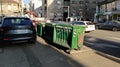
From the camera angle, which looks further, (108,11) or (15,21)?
(108,11)

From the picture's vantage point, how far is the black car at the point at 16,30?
977cm

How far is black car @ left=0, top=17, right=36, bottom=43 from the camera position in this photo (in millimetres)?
9766

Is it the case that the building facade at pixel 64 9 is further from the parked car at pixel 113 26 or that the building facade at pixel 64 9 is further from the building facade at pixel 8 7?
the parked car at pixel 113 26

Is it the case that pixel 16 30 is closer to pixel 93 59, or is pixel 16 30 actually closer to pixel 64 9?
pixel 93 59

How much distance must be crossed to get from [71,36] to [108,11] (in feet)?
119

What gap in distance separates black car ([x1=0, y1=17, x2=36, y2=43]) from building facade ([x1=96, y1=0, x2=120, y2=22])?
3082cm

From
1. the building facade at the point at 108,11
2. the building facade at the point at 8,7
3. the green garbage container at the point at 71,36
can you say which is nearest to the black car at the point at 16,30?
the green garbage container at the point at 71,36

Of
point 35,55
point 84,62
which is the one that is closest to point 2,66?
point 35,55

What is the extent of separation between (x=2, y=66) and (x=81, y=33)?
4.06 m

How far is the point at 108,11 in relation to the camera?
142ft

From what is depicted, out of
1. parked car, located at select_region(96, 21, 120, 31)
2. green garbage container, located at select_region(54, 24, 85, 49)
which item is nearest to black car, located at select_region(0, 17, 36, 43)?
green garbage container, located at select_region(54, 24, 85, 49)

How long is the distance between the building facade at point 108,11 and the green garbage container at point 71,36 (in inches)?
1211

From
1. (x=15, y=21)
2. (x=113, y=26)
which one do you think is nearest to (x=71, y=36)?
(x=15, y=21)

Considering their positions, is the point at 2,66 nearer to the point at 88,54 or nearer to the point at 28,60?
the point at 28,60
